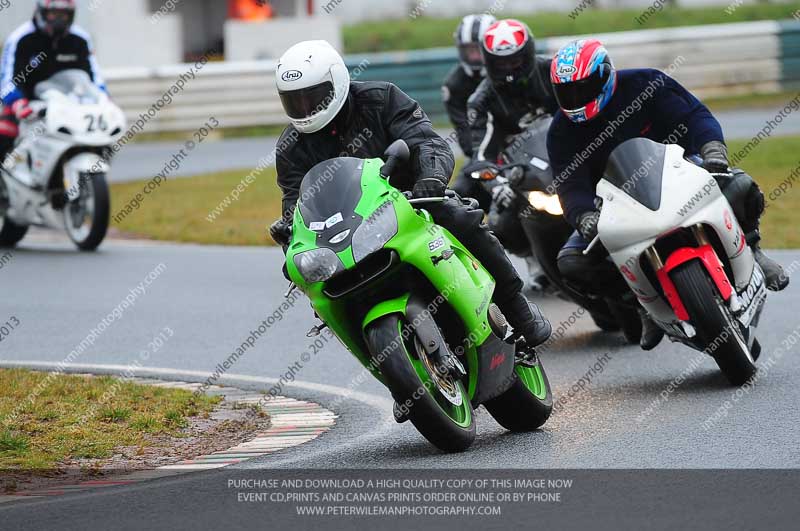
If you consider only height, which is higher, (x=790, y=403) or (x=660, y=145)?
(x=660, y=145)

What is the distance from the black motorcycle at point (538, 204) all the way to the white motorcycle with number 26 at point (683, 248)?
156 cm

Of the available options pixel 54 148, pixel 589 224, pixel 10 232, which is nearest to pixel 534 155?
pixel 589 224

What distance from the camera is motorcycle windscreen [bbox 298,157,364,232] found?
637cm

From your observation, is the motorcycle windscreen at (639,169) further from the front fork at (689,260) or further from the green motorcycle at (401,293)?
the green motorcycle at (401,293)

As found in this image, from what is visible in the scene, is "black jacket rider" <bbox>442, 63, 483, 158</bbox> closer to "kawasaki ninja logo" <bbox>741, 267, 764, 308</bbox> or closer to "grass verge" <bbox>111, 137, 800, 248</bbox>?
"grass verge" <bbox>111, 137, 800, 248</bbox>

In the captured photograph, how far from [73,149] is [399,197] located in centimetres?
849

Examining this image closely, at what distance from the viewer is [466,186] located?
37.5 ft

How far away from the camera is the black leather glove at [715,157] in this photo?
7879 millimetres

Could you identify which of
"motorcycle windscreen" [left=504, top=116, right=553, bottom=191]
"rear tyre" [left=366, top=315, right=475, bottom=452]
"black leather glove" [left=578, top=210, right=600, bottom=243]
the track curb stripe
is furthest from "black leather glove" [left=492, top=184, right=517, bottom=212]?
"rear tyre" [left=366, top=315, right=475, bottom=452]

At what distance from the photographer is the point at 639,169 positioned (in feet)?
25.2

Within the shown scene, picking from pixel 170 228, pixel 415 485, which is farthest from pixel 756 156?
pixel 415 485

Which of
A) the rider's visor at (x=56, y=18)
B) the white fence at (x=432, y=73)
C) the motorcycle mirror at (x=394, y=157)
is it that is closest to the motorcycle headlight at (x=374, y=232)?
the motorcycle mirror at (x=394, y=157)

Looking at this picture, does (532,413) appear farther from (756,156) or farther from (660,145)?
(756,156)

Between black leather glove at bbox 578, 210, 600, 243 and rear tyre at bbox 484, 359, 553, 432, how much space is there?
1185 millimetres
